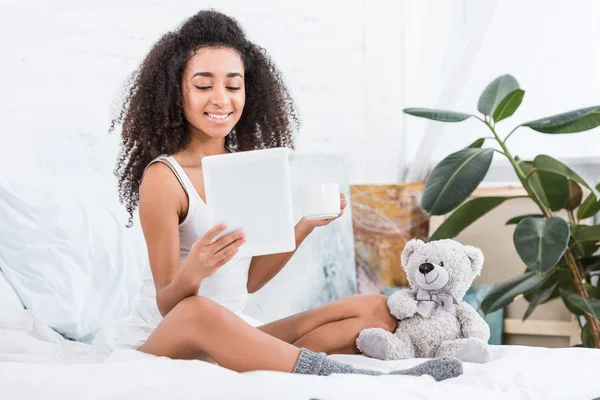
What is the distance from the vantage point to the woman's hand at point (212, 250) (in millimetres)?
1201

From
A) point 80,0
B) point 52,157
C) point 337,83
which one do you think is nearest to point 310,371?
point 52,157

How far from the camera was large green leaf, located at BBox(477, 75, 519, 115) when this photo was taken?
2195mm

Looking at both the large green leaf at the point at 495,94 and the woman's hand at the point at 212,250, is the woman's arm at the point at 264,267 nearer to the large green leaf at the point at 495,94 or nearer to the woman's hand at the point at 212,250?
the woman's hand at the point at 212,250

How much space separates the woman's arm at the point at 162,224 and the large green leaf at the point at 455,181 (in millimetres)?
854

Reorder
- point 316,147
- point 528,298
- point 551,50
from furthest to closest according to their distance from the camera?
point 316,147 → point 551,50 → point 528,298

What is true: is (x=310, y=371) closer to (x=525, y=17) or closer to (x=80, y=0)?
(x=80, y=0)

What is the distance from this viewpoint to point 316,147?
277cm

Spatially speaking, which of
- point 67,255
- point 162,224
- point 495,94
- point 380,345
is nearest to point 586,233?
point 495,94

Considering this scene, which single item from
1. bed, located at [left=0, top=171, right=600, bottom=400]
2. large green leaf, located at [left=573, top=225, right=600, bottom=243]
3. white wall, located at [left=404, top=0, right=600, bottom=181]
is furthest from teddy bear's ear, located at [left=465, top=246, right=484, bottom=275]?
white wall, located at [left=404, top=0, right=600, bottom=181]

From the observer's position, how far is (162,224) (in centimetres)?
142

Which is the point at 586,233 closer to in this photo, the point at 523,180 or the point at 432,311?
the point at 523,180

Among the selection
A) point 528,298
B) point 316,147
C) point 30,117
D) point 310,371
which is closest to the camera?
point 310,371

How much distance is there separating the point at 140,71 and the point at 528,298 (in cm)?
141

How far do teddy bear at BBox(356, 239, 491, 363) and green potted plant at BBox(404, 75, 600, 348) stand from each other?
42cm
